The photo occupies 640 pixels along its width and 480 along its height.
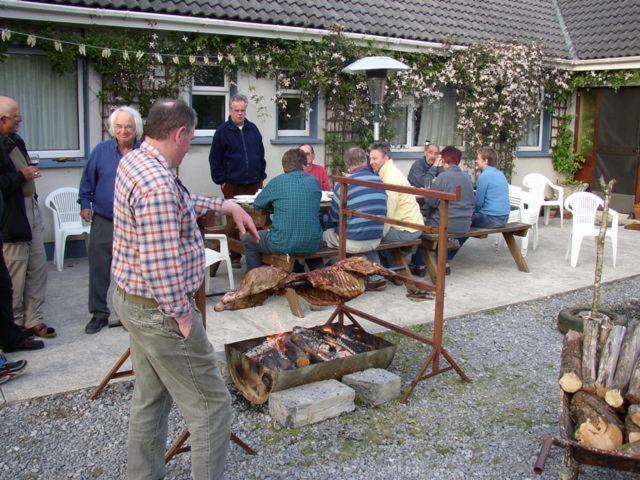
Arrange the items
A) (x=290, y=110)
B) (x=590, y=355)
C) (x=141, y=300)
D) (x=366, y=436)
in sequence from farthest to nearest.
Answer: (x=290, y=110) → (x=366, y=436) → (x=590, y=355) → (x=141, y=300)

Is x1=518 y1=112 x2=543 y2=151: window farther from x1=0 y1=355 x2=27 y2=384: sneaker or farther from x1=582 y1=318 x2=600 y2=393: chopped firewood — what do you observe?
x1=0 y1=355 x2=27 y2=384: sneaker

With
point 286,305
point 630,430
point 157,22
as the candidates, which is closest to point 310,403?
point 630,430

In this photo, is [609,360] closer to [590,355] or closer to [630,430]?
[590,355]

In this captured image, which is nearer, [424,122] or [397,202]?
[397,202]

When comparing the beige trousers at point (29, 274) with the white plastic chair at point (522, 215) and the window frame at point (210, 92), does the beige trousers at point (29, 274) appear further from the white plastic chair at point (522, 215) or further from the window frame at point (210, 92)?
the white plastic chair at point (522, 215)

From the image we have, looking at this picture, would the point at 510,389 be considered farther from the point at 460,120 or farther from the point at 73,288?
the point at 460,120

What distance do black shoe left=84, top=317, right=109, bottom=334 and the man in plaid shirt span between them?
265cm

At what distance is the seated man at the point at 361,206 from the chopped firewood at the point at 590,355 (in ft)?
9.85

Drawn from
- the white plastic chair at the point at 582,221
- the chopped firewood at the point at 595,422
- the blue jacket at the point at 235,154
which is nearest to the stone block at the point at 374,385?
the chopped firewood at the point at 595,422

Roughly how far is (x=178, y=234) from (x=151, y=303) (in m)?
0.33

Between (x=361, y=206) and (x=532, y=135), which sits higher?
(x=532, y=135)

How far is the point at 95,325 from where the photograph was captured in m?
5.80

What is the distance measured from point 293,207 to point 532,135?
356 inches

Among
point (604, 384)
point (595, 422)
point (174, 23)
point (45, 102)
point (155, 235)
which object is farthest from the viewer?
point (174, 23)
